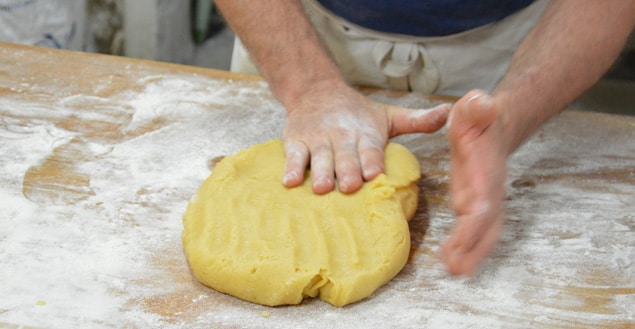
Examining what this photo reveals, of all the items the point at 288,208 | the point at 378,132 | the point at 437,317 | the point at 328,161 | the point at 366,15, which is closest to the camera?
the point at 437,317

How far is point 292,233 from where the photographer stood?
4.22 feet

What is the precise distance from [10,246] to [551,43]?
1235 millimetres

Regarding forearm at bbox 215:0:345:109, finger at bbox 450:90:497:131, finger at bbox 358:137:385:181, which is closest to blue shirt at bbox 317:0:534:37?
forearm at bbox 215:0:345:109

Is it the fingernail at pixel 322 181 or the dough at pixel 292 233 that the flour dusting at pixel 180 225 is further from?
the fingernail at pixel 322 181

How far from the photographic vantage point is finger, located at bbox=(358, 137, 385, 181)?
1442mm

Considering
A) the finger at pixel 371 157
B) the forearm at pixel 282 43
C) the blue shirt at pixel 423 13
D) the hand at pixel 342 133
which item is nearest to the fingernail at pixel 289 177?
the hand at pixel 342 133

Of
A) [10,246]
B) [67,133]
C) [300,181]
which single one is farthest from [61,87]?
[300,181]

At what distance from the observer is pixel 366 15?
1.78 meters

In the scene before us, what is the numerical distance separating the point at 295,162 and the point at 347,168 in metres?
0.12

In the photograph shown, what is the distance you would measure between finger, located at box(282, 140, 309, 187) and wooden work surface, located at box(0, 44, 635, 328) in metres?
→ 0.22

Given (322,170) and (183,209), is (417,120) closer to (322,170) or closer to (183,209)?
(322,170)

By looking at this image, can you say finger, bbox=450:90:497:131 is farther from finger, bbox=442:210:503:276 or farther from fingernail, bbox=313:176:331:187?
fingernail, bbox=313:176:331:187

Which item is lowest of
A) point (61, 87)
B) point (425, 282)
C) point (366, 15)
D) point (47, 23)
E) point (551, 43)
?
point (47, 23)

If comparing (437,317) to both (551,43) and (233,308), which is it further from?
(551,43)
